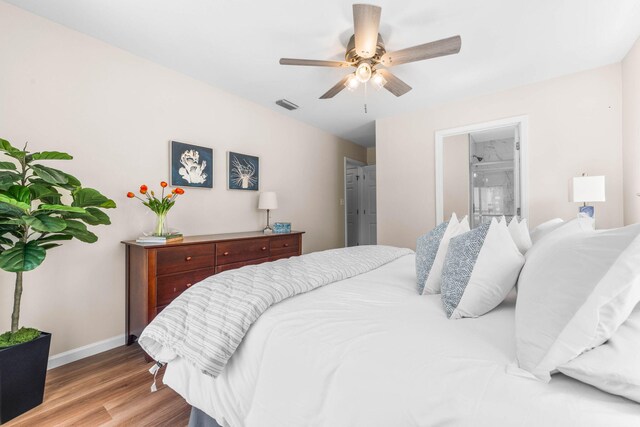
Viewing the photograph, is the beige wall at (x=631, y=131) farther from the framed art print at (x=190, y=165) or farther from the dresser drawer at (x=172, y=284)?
the framed art print at (x=190, y=165)

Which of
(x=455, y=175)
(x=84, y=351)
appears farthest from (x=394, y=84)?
(x=84, y=351)

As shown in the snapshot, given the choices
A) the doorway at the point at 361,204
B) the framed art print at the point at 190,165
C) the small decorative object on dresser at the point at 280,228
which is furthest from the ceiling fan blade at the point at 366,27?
the doorway at the point at 361,204

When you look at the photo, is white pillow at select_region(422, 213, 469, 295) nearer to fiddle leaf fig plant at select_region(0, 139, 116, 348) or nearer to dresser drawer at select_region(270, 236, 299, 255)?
fiddle leaf fig plant at select_region(0, 139, 116, 348)

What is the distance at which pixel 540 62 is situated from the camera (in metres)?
2.67

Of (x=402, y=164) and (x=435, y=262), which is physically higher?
(x=402, y=164)

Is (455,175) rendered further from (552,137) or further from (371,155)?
(371,155)

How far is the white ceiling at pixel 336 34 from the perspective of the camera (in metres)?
1.95

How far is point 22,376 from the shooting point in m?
1.55

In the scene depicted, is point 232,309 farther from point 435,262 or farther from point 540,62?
point 540,62

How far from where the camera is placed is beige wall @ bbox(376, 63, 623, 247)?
2740 millimetres

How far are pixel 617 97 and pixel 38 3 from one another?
4.74m

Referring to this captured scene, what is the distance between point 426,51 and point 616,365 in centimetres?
197

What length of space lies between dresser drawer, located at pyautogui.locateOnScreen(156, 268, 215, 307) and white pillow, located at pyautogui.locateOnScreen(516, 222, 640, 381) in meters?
2.28

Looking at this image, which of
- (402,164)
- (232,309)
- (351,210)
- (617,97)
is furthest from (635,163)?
(351,210)
